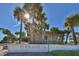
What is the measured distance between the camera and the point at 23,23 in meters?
9.35

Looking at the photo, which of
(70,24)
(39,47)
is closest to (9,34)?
(39,47)

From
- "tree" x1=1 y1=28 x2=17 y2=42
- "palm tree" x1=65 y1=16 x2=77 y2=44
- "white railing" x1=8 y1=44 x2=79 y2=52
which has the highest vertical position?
"palm tree" x1=65 y1=16 x2=77 y2=44

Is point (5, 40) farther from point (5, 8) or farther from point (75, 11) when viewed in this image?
point (75, 11)

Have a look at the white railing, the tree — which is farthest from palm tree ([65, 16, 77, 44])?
the tree

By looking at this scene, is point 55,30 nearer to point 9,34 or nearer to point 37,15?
point 37,15

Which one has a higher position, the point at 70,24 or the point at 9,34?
the point at 70,24

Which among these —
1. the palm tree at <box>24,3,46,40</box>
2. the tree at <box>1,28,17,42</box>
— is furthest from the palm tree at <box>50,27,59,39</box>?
the tree at <box>1,28,17,42</box>

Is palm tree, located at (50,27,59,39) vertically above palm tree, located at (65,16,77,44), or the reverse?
palm tree, located at (65,16,77,44)

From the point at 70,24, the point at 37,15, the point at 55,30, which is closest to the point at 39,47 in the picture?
the point at 55,30

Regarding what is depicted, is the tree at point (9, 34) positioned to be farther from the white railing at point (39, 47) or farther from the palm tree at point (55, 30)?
the palm tree at point (55, 30)

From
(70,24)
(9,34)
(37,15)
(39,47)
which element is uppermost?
(37,15)

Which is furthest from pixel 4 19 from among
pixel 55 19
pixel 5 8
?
pixel 55 19

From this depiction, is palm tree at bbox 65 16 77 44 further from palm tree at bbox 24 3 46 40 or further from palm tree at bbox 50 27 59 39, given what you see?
palm tree at bbox 24 3 46 40

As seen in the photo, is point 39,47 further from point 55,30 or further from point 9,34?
point 9,34
